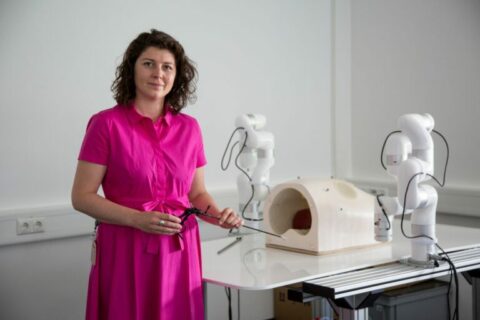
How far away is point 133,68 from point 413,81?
2.06 meters

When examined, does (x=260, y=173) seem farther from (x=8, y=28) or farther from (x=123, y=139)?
(x=8, y=28)

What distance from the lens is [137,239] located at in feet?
6.32

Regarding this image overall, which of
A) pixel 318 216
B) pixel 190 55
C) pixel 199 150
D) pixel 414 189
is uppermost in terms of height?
pixel 190 55

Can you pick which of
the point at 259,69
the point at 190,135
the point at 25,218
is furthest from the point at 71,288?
the point at 259,69

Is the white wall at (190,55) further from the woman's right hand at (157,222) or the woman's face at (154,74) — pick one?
the woman's right hand at (157,222)

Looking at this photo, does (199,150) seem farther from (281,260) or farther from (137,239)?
(281,260)

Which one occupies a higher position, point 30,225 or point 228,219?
point 228,219

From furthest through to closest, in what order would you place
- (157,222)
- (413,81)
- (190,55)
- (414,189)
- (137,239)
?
(413,81)
(190,55)
(414,189)
(137,239)
(157,222)

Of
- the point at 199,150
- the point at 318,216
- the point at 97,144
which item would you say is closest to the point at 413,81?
the point at 318,216

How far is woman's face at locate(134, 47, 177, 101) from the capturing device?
1.98 metres

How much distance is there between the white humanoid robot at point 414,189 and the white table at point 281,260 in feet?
0.39

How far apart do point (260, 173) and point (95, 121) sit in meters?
0.85

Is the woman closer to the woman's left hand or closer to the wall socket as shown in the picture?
the woman's left hand

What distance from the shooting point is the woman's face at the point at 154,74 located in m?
1.98
